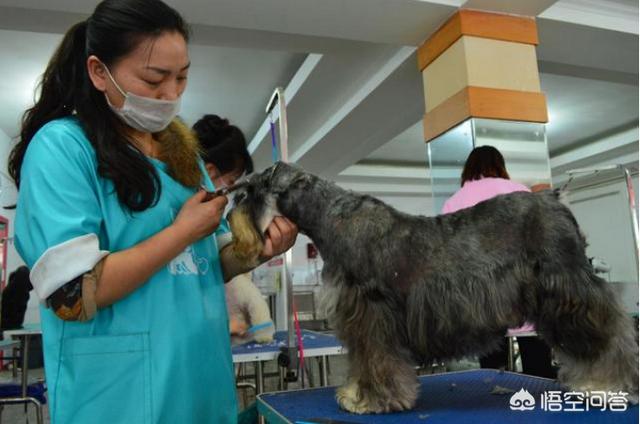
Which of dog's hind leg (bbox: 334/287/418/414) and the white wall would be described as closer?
dog's hind leg (bbox: 334/287/418/414)

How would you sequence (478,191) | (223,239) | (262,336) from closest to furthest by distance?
(223,239), (478,191), (262,336)

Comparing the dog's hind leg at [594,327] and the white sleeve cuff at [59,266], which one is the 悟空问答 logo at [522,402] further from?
the white sleeve cuff at [59,266]

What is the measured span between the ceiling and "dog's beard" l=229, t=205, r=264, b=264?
339 cm

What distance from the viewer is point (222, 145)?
269cm

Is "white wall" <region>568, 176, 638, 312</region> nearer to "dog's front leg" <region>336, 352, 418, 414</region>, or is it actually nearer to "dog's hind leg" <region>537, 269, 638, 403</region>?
"dog's hind leg" <region>537, 269, 638, 403</region>

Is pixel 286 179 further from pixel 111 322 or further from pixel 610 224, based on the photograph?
pixel 610 224

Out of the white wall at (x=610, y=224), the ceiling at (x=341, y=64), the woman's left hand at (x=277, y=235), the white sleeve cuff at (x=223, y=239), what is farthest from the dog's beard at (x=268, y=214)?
the white wall at (x=610, y=224)

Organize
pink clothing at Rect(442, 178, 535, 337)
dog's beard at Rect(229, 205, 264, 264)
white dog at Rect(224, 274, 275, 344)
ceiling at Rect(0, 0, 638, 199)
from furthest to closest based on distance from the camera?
1. ceiling at Rect(0, 0, 638, 199)
2. white dog at Rect(224, 274, 275, 344)
3. pink clothing at Rect(442, 178, 535, 337)
4. dog's beard at Rect(229, 205, 264, 264)

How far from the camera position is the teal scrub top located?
41.1 inches

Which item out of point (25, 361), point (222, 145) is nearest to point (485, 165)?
point (222, 145)

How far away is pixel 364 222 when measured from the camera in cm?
133

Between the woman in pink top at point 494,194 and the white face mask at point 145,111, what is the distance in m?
2.05

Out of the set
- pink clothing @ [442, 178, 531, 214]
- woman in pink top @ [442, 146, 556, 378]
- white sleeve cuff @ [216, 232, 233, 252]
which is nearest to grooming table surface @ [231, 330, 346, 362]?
woman in pink top @ [442, 146, 556, 378]

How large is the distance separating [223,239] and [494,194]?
197 cm
